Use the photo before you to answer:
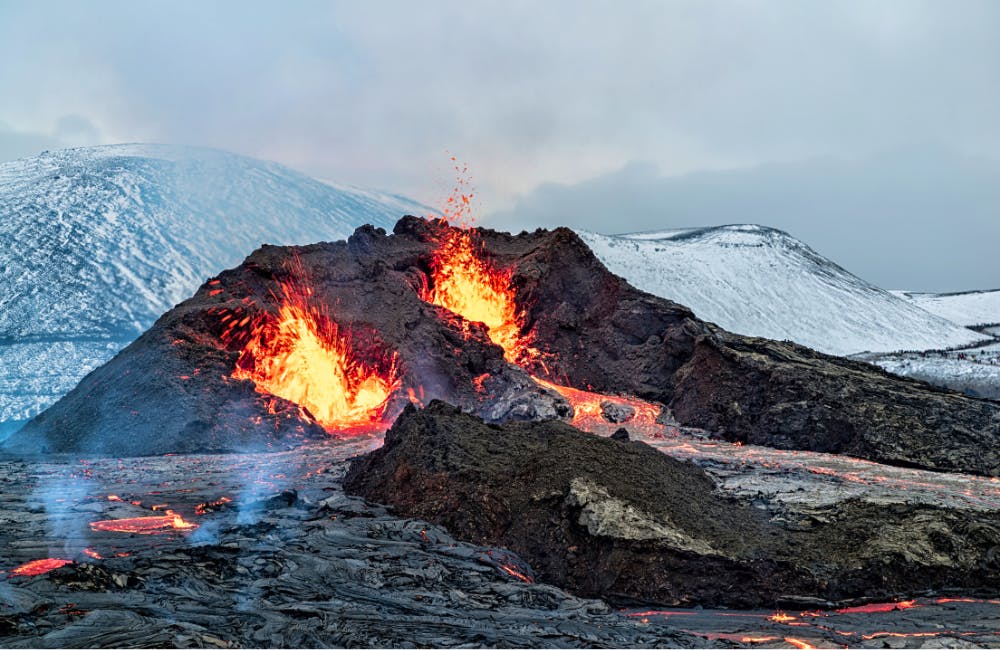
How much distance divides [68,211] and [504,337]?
90.7 ft

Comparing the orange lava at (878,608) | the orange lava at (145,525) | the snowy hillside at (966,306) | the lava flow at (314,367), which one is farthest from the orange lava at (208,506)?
the snowy hillside at (966,306)

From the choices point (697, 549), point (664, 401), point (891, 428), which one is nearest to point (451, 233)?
point (664, 401)

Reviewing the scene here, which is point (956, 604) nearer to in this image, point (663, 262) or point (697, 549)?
point (697, 549)

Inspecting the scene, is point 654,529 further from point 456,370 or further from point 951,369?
point 951,369

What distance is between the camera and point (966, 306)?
3241 inches

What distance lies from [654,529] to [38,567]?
701cm

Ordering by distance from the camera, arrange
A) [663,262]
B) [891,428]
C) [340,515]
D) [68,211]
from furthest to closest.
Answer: [663,262] → [68,211] → [891,428] → [340,515]

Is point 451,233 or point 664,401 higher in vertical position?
point 451,233

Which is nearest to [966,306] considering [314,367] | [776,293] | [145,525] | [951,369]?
[776,293]

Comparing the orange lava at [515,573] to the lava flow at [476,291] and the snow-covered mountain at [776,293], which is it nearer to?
the lava flow at [476,291]

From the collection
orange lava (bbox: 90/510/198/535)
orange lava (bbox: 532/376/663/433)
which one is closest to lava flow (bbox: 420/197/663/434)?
orange lava (bbox: 532/376/663/433)

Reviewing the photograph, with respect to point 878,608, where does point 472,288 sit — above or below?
above

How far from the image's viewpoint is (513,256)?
27.6 m

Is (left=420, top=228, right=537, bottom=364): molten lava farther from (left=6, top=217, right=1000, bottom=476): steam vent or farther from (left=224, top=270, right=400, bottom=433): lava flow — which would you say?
(left=224, top=270, right=400, bottom=433): lava flow
